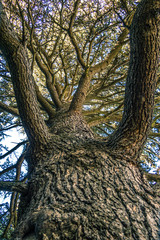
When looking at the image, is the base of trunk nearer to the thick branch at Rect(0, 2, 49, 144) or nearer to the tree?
the tree

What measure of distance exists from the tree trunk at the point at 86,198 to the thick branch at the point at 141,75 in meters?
0.32

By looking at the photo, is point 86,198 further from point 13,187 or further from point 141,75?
point 141,75

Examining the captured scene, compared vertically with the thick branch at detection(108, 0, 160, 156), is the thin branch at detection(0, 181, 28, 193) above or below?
below

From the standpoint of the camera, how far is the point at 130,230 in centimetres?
102

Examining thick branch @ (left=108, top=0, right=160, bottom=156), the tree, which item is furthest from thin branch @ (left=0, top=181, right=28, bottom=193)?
thick branch @ (left=108, top=0, right=160, bottom=156)

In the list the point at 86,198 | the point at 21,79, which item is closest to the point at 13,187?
the point at 86,198

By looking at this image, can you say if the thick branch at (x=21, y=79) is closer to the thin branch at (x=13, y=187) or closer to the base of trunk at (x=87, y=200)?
the base of trunk at (x=87, y=200)

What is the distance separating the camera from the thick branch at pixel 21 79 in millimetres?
1868

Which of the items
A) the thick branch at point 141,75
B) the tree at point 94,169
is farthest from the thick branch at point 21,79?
the thick branch at point 141,75

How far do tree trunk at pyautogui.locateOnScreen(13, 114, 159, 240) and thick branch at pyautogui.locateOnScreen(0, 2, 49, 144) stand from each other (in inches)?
12.7

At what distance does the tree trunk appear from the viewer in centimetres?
100

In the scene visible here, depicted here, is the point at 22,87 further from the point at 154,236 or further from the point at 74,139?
the point at 154,236

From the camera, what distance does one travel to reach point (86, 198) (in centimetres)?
124

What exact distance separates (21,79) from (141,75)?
1310 millimetres
